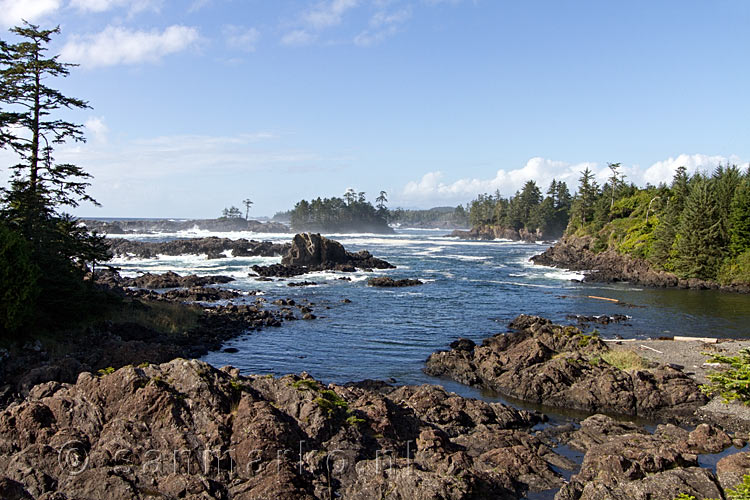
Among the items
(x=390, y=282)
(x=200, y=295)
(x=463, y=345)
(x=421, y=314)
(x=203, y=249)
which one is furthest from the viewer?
(x=203, y=249)

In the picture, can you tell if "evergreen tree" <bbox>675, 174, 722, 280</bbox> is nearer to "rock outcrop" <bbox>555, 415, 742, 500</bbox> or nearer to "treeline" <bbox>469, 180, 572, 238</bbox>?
"rock outcrop" <bbox>555, 415, 742, 500</bbox>

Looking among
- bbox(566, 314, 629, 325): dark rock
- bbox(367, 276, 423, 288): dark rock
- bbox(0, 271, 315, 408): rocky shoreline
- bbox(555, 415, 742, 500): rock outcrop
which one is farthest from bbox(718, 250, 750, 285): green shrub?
bbox(555, 415, 742, 500): rock outcrop

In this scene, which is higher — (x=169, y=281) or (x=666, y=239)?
(x=666, y=239)

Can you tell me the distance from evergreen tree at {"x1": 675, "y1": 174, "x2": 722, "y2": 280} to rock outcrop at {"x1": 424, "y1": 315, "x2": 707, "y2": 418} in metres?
37.5

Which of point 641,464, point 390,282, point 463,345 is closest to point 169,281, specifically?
point 390,282

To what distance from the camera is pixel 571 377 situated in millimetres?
19922

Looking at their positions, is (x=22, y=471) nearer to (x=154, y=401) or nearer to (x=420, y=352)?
(x=154, y=401)

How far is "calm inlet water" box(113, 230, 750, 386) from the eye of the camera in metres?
25.2

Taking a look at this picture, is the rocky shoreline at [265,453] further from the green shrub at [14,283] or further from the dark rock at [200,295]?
the dark rock at [200,295]

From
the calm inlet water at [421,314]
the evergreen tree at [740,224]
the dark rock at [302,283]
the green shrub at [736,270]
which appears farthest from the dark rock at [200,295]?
the evergreen tree at [740,224]

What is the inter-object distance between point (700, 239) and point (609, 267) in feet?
44.0

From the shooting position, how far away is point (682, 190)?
2685 inches

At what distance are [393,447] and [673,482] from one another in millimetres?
5520

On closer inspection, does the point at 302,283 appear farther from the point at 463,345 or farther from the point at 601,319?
the point at 601,319
